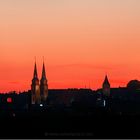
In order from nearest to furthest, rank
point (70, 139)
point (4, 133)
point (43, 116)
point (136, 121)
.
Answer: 1. point (70, 139)
2. point (4, 133)
3. point (136, 121)
4. point (43, 116)

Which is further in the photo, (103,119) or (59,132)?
(103,119)

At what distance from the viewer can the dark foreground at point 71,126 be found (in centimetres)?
14338

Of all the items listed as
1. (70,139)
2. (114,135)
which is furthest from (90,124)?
(70,139)

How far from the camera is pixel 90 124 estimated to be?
15825 centimetres

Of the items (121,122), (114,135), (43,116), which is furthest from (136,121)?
(43,116)

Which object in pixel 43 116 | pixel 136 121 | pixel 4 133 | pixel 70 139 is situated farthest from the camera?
pixel 43 116

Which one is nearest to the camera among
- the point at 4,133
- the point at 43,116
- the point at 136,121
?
the point at 4,133

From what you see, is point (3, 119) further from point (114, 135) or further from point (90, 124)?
point (114, 135)

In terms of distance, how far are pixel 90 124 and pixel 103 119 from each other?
4261 millimetres

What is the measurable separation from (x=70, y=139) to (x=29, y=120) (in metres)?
32.1

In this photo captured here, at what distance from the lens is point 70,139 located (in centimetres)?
13112

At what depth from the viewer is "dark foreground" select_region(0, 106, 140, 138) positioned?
14338 cm

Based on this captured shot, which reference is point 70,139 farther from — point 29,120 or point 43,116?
point 43,116

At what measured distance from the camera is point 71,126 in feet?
511
